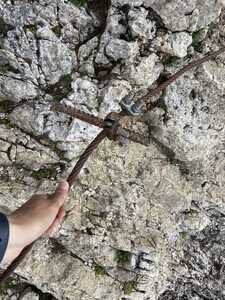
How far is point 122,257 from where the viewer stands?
633 cm

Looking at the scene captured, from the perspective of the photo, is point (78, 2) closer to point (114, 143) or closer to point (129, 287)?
point (114, 143)

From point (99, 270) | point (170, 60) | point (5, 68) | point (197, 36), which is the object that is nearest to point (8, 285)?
point (99, 270)

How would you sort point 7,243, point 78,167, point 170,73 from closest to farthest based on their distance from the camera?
1. point 7,243
2. point 78,167
3. point 170,73

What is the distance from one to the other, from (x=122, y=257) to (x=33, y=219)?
3.25 m

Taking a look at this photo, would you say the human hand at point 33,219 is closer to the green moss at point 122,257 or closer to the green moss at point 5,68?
the green moss at point 5,68

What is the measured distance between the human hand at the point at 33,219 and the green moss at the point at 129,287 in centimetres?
320

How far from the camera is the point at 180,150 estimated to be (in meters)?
5.95

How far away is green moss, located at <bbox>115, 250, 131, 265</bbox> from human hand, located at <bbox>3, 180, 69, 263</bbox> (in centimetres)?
290

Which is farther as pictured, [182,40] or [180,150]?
[180,150]

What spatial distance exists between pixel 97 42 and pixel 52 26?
20.9 inches

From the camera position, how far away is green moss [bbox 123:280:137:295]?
6.43 m

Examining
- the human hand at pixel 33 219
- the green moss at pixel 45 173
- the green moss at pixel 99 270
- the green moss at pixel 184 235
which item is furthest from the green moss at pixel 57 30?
the green moss at pixel 184 235

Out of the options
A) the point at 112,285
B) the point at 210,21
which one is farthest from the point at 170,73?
the point at 112,285

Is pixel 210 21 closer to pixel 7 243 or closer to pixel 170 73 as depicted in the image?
pixel 170 73
